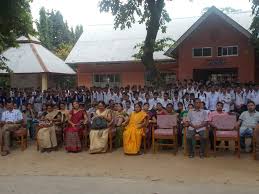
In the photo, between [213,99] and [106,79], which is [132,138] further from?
[106,79]

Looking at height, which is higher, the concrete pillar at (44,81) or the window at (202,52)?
the window at (202,52)

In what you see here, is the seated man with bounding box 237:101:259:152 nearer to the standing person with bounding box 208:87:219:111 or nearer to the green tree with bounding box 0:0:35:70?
the standing person with bounding box 208:87:219:111

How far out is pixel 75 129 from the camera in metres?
12.1

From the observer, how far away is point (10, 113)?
42.9 feet

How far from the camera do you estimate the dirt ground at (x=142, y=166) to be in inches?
352

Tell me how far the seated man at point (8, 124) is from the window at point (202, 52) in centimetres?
1186

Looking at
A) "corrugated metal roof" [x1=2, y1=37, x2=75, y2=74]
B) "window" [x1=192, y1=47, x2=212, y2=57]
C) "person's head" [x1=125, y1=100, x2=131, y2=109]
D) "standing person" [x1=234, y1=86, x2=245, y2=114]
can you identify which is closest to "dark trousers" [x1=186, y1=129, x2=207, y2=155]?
"person's head" [x1=125, y1=100, x2=131, y2=109]

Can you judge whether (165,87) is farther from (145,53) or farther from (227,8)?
(227,8)

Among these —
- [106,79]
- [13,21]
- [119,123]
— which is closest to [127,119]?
[119,123]

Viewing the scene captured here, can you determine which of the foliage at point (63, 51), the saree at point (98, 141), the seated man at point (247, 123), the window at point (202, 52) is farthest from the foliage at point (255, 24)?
the foliage at point (63, 51)

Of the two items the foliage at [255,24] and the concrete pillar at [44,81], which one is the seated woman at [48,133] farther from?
the concrete pillar at [44,81]

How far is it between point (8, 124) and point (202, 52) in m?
12.5

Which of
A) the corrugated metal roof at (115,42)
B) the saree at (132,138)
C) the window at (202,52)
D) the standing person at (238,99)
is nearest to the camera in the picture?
the saree at (132,138)

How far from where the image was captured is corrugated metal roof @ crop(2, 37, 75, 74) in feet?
86.0
